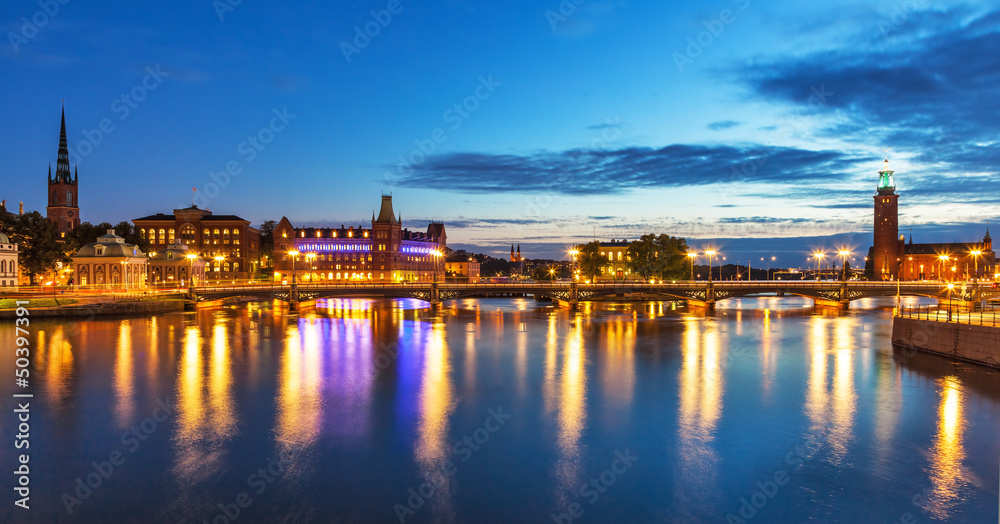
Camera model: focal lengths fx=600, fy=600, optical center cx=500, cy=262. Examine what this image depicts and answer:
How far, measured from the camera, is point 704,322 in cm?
7769

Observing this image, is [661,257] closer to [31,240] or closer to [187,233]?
[31,240]

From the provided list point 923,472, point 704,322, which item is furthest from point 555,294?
point 923,472

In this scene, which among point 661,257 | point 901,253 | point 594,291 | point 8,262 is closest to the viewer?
point 8,262

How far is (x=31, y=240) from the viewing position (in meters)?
93.1

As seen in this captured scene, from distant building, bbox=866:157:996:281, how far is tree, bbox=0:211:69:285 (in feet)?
604

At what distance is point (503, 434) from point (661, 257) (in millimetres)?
102214

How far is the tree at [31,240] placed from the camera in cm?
9038

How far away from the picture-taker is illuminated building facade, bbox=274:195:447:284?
525ft

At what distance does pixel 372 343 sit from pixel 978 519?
1876 inches

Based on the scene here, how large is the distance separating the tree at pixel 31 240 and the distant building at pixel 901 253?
A: 184m

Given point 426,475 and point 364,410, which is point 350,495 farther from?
point 364,410

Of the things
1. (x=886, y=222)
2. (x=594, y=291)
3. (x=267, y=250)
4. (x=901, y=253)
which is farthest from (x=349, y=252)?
(x=901, y=253)

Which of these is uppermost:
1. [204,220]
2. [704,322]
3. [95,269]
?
[204,220]

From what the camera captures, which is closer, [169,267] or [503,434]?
[503,434]
